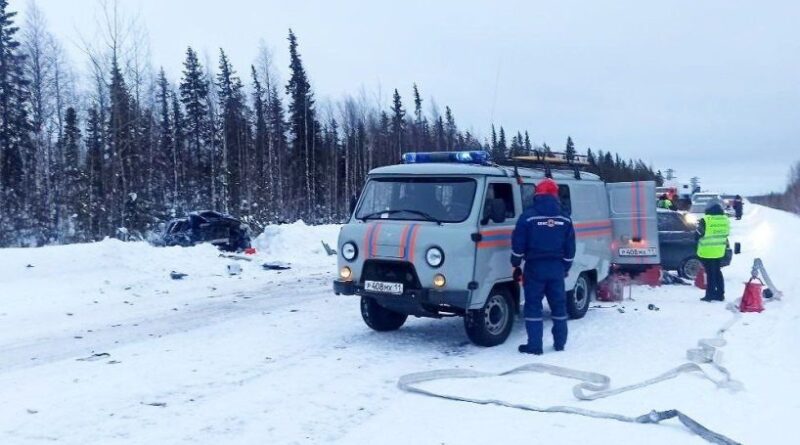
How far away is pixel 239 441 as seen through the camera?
191 inches

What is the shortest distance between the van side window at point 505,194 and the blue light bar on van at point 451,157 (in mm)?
404

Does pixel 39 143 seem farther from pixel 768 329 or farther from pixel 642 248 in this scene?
pixel 768 329

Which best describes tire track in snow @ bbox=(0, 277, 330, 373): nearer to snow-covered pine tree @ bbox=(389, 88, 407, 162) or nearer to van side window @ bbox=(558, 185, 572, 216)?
van side window @ bbox=(558, 185, 572, 216)

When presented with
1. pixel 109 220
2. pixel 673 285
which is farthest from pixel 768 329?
pixel 109 220

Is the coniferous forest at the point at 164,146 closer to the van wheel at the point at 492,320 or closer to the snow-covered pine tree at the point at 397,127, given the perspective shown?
the snow-covered pine tree at the point at 397,127

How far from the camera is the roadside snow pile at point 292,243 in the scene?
63.8 feet

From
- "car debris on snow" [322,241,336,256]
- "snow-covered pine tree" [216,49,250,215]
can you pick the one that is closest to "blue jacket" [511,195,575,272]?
"car debris on snow" [322,241,336,256]

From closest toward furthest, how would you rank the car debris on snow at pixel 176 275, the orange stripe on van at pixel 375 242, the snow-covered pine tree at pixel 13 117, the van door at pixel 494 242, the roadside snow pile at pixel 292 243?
the van door at pixel 494 242
the orange stripe on van at pixel 375 242
the car debris on snow at pixel 176 275
the roadside snow pile at pixel 292 243
the snow-covered pine tree at pixel 13 117

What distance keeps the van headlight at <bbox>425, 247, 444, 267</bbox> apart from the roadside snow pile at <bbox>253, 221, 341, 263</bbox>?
459 inches

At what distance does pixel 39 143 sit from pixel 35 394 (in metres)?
38.0

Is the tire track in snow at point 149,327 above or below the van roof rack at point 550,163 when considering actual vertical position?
below

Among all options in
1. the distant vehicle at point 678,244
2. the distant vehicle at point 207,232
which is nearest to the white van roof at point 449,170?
the distant vehicle at point 678,244

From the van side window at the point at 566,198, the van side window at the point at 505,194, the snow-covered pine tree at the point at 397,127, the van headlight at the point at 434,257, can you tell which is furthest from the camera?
the snow-covered pine tree at the point at 397,127

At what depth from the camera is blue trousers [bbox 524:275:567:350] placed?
25.5 feet
